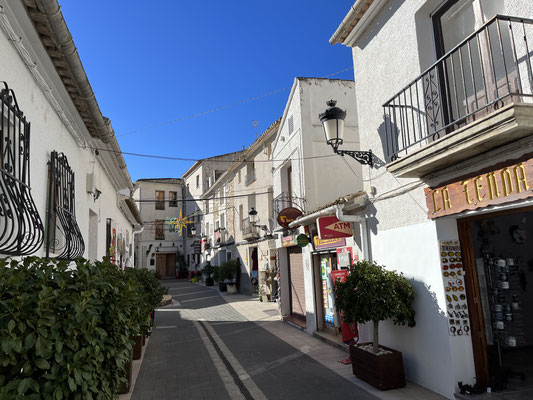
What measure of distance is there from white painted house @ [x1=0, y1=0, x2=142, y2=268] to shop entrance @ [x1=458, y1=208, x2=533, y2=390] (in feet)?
17.5

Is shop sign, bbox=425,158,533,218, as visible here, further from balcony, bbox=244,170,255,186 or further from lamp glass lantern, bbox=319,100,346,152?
balcony, bbox=244,170,255,186

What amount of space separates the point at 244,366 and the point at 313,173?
534 cm

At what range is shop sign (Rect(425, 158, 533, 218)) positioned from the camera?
13.0 feet

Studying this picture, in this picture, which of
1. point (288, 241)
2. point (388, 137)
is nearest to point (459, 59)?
point (388, 137)

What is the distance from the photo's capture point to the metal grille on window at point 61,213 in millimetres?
4820

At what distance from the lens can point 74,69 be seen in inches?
183

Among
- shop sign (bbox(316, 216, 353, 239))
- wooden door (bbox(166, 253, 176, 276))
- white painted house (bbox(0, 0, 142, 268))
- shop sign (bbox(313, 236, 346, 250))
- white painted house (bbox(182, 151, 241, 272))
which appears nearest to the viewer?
white painted house (bbox(0, 0, 142, 268))

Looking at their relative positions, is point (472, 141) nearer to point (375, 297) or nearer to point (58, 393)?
point (375, 297)

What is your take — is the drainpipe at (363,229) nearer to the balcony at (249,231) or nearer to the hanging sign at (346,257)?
the hanging sign at (346,257)

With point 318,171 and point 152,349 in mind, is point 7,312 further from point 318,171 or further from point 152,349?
point 318,171

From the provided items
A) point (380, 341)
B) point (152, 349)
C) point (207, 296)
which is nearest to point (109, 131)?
point (152, 349)

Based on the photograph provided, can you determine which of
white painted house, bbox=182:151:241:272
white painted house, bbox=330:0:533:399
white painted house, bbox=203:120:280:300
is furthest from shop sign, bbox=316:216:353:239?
white painted house, bbox=182:151:241:272

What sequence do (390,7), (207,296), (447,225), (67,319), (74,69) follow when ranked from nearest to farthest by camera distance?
(67,319)
(74,69)
(447,225)
(390,7)
(207,296)

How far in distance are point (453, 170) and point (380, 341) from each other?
10.9 feet
